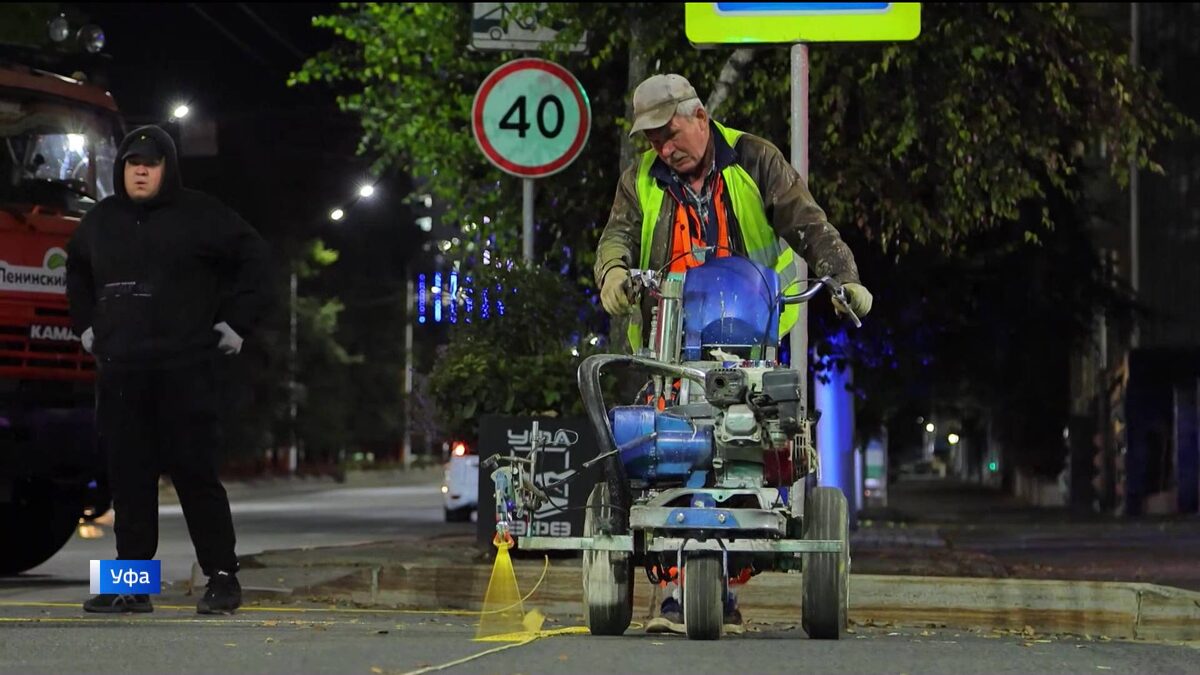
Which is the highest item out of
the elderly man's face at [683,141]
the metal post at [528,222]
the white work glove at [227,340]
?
the metal post at [528,222]

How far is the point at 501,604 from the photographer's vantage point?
8.38 metres

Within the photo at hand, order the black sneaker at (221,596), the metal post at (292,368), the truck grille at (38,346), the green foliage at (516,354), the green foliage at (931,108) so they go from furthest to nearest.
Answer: the metal post at (292,368), the green foliage at (931,108), the green foliage at (516,354), the truck grille at (38,346), the black sneaker at (221,596)

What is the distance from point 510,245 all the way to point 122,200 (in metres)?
10.4

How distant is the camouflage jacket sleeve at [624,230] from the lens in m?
8.31

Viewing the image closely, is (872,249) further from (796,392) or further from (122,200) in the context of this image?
(796,392)

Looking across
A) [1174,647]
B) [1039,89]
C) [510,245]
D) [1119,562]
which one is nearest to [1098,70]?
[1039,89]

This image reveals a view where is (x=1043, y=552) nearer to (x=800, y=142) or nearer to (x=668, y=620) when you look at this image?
(x=800, y=142)

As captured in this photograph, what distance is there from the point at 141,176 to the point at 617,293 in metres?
2.68

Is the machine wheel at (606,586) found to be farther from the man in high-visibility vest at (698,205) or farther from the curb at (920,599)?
the curb at (920,599)

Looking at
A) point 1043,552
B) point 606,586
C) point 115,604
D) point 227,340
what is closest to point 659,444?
point 606,586

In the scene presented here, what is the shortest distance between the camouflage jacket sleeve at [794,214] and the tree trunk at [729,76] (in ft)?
25.1

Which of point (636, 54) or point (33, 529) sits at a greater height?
point (636, 54)

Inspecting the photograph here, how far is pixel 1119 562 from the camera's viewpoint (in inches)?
710

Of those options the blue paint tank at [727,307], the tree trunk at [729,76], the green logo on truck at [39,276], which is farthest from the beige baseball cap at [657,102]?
the tree trunk at [729,76]
